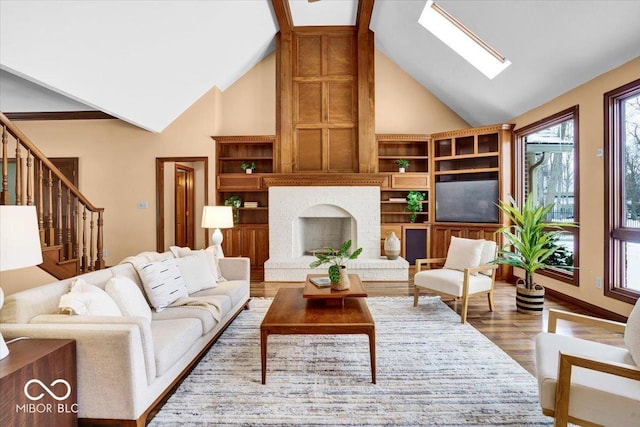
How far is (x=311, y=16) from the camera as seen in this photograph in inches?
222

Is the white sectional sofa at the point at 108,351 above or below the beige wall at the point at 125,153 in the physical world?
below

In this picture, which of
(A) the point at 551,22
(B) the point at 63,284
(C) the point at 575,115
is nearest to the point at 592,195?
(C) the point at 575,115

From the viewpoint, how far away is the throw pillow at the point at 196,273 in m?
3.01

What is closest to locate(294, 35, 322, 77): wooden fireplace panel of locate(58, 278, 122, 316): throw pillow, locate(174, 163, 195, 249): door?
locate(174, 163, 195, 249): door

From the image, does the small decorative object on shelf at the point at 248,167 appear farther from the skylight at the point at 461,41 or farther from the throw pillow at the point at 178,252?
the skylight at the point at 461,41

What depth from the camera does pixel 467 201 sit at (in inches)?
223

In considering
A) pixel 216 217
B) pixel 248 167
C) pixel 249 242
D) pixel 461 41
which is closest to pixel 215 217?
pixel 216 217

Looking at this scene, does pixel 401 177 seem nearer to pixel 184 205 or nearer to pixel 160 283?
A: pixel 160 283

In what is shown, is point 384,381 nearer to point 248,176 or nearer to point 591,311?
point 591,311

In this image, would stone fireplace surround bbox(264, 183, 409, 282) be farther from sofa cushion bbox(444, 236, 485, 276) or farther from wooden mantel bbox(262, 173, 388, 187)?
sofa cushion bbox(444, 236, 485, 276)

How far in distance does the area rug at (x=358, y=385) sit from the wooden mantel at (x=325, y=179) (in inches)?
120

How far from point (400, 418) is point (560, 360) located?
2.91 ft

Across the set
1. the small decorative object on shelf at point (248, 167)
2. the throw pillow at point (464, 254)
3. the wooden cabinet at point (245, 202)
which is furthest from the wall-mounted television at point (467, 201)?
the small decorative object on shelf at point (248, 167)

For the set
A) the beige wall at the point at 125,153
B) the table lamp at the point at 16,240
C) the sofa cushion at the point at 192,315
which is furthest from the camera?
the beige wall at the point at 125,153
